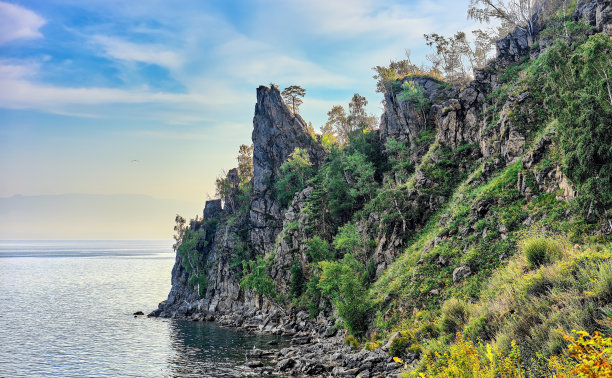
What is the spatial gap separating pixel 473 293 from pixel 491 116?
3198cm

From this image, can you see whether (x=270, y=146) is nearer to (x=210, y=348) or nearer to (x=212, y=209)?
(x=212, y=209)

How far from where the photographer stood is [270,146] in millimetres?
103500

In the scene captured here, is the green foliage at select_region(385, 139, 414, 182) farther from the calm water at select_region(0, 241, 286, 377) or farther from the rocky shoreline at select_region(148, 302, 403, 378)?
the calm water at select_region(0, 241, 286, 377)

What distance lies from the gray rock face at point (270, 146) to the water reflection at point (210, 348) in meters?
31.3

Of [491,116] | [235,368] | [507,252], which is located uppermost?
[491,116]

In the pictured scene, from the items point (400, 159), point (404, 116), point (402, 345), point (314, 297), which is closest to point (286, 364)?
point (402, 345)

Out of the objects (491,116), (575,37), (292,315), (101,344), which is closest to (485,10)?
(575,37)

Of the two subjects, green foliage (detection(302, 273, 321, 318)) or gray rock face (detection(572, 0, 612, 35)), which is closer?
gray rock face (detection(572, 0, 612, 35))

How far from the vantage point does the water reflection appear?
41.0m

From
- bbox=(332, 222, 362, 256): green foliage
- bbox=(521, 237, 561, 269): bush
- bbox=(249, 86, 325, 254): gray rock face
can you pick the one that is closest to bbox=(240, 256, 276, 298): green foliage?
bbox=(249, 86, 325, 254): gray rock face

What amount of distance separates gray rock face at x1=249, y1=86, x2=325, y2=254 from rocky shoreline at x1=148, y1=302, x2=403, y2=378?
2838 centimetres

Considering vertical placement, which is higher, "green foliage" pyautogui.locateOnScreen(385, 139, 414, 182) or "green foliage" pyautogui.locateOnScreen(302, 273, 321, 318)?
"green foliage" pyautogui.locateOnScreen(385, 139, 414, 182)

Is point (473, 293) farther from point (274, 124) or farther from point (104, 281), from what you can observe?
point (104, 281)

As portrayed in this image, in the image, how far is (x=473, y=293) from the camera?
93.7 ft
